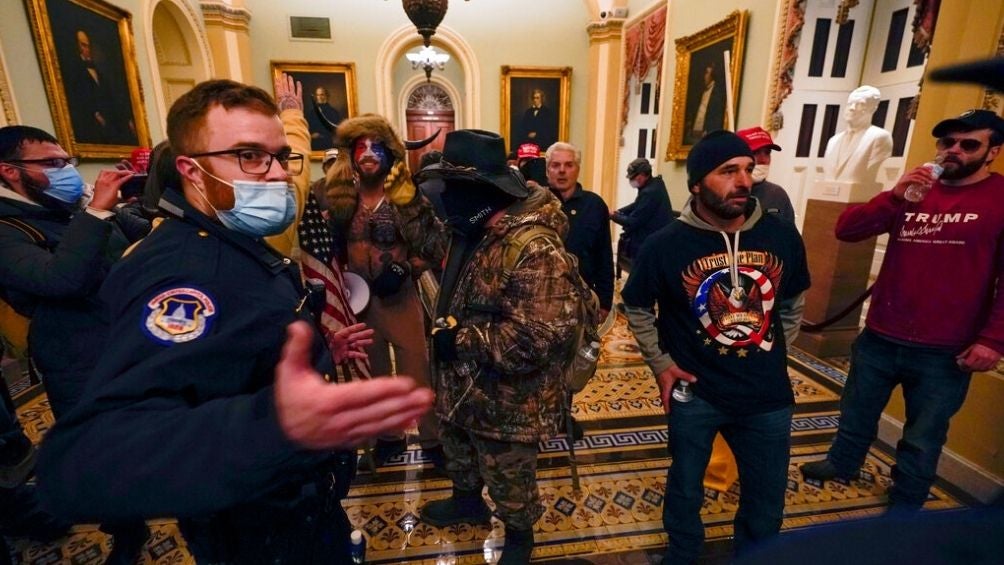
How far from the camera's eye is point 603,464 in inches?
112

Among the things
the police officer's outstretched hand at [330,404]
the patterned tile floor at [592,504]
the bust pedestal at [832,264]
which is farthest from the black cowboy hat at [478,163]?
the bust pedestal at [832,264]

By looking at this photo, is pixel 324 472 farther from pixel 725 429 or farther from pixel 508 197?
pixel 725 429

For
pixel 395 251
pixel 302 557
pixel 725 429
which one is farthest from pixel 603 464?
pixel 302 557

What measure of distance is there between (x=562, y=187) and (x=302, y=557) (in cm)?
275

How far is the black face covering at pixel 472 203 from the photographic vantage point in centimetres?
169

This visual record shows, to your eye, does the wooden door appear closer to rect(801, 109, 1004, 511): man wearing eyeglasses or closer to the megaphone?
the megaphone

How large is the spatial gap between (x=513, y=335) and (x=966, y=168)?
2187mm

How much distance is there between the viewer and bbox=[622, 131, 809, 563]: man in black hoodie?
1.70m

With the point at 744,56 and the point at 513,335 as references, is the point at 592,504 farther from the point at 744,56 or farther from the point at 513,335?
the point at 744,56

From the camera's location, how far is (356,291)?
260 centimetres

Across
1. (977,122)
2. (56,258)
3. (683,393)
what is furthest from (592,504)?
(56,258)

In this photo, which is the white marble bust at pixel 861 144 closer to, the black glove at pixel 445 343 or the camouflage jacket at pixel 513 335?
the camouflage jacket at pixel 513 335

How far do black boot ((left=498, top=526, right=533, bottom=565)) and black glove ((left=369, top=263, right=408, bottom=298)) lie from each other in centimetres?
138

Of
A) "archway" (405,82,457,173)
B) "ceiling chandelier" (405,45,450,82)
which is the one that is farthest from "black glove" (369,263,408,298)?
"archway" (405,82,457,173)
